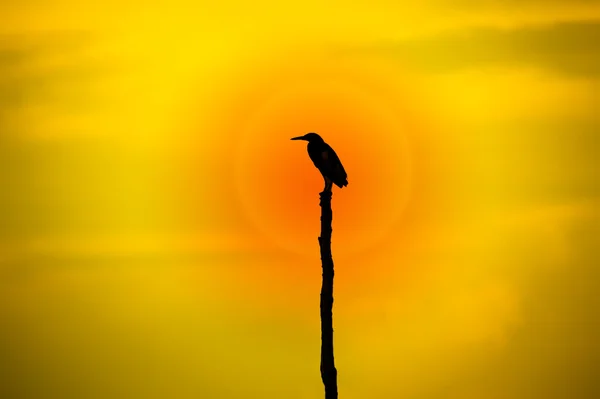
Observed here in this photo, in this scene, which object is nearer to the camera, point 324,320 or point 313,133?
point 324,320

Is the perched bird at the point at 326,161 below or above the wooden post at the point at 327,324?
above

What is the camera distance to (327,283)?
23.8 m

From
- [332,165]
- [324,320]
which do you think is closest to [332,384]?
[324,320]

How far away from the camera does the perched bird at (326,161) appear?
29.5 m

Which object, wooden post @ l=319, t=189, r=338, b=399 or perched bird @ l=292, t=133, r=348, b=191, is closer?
wooden post @ l=319, t=189, r=338, b=399

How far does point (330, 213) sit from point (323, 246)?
83 cm

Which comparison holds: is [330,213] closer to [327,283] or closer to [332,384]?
[327,283]

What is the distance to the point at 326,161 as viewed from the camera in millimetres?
29969

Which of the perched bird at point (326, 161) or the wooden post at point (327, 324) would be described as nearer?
the wooden post at point (327, 324)

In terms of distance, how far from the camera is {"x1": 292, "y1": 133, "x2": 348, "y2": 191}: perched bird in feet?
96.9

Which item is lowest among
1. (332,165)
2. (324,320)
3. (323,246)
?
(324,320)

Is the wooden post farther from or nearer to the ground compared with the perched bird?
nearer to the ground

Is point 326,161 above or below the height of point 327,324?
above

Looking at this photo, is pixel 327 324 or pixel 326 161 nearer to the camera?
pixel 327 324
